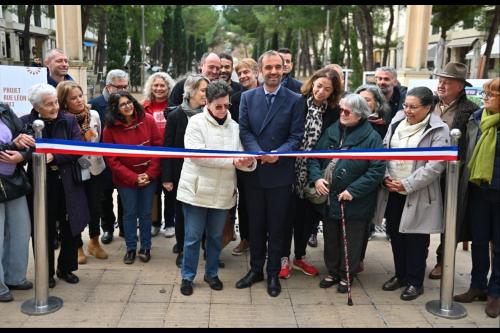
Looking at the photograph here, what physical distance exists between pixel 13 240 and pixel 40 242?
55 cm

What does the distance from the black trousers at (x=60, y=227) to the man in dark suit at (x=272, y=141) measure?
1683 millimetres

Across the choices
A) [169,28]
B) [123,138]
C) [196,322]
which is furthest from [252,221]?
[169,28]

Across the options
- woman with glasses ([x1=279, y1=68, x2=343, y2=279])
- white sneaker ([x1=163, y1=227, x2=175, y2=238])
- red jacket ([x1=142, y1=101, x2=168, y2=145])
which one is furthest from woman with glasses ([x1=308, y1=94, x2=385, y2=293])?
white sneaker ([x1=163, y1=227, x2=175, y2=238])

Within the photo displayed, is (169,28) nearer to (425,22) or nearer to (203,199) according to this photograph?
(425,22)

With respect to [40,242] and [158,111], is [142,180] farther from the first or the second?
[40,242]

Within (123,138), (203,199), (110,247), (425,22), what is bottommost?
(110,247)

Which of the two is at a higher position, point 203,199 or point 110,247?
point 203,199

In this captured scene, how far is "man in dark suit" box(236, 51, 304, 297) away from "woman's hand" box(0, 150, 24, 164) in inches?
72.6

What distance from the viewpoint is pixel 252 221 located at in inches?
171

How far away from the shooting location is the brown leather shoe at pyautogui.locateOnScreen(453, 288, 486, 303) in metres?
4.17

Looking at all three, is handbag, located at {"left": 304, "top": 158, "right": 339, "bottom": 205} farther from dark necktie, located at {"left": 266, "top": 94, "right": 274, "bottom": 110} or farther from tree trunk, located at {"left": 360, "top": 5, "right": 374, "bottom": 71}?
tree trunk, located at {"left": 360, "top": 5, "right": 374, "bottom": 71}

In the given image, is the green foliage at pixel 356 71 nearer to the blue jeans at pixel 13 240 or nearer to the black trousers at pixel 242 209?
the black trousers at pixel 242 209

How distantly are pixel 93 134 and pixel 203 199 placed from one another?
1.48 metres

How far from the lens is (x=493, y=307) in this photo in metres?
3.91
